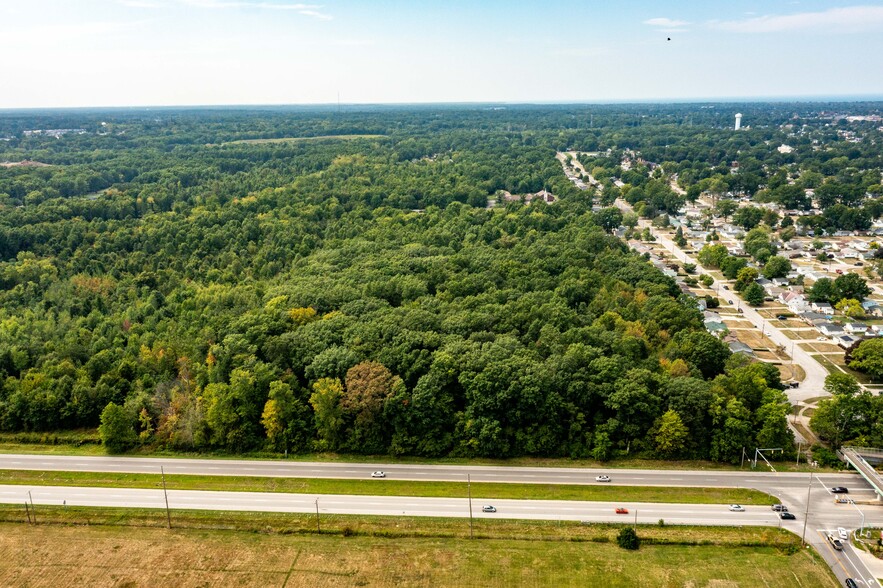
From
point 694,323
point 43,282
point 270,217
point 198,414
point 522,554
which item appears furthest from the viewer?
point 270,217

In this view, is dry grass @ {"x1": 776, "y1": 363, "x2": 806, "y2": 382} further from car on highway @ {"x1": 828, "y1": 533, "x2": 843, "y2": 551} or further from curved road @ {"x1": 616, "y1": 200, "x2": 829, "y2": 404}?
car on highway @ {"x1": 828, "y1": 533, "x2": 843, "y2": 551}

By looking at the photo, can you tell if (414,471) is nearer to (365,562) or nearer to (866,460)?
(365,562)

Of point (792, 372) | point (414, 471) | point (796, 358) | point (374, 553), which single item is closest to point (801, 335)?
point (796, 358)

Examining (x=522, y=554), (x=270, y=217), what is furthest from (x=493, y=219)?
(x=522, y=554)

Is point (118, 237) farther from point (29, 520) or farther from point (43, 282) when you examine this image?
point (29, 520)

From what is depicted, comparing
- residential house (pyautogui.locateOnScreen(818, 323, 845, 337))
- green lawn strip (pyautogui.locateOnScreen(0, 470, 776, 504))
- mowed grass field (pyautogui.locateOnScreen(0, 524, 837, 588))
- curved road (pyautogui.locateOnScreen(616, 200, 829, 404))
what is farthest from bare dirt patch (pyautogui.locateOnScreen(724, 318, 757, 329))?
mowed grass field (pyautogui.locateOnScreen(0, 524, 837, 588))

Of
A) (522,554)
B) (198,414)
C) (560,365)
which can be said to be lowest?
(522,554)
